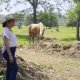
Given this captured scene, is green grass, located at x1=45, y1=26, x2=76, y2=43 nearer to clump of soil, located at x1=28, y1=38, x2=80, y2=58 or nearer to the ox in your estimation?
the ox

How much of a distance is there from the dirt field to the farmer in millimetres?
2410

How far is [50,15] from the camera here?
4394cm

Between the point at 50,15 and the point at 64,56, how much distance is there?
2700 cm

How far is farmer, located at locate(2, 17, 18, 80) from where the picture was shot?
8.19 metres

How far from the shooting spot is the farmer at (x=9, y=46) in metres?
8.19

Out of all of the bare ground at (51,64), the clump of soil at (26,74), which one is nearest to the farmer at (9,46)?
the clump of soil at (26,74)

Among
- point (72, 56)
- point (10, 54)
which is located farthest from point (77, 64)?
point (10, 54)

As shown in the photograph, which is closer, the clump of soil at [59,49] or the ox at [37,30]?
the clump of soil at [59,49]

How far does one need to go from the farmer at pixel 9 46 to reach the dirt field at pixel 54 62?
2.41 meters

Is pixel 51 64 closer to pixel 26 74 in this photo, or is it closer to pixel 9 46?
pixel 26 74

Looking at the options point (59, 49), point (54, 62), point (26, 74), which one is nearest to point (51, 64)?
point (54, 62)

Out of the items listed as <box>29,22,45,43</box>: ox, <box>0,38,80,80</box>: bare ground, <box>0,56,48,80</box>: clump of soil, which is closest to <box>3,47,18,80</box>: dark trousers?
<box>0,56,48,80</box>: clump of soil

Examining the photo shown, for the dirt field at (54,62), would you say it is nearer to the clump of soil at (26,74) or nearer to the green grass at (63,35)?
the clump of soil at (26,74)

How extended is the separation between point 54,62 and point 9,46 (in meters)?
6.95
